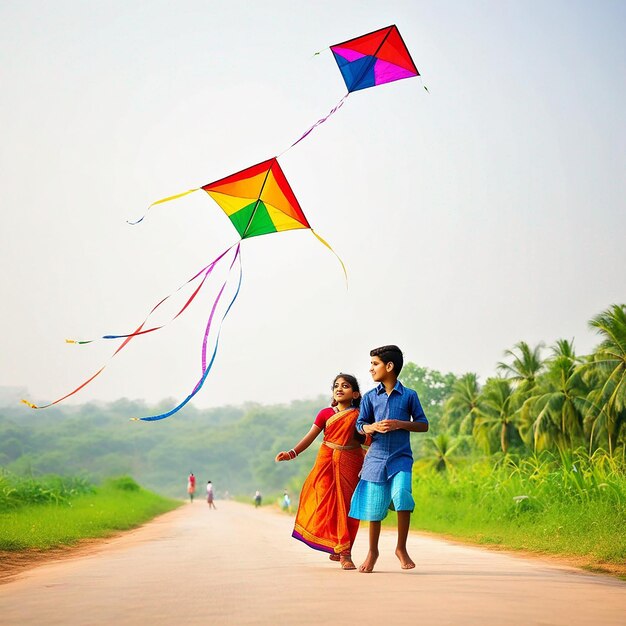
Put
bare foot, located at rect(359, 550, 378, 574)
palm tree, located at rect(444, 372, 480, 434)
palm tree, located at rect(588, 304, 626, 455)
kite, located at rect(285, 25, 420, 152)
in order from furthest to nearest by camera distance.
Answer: palm tree, located at rect(444, 372, 480, 434), palm tree, located at rect(588, 304, 626, 455), kite, located at rect(285, 25, 420, 152), bare foot, located at rect(359, 550, 378, 574)

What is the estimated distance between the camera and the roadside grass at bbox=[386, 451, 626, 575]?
31.4 feet

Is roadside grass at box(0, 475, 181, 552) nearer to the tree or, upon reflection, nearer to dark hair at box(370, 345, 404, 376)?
dark hair at box(370, 345, 404, 376)

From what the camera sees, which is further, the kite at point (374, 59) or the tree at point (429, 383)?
the tree at point (429, 383)

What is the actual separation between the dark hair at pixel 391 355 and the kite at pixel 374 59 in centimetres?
349

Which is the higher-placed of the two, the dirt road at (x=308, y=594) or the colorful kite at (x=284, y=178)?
the colorful kite at (x=284, y=178)

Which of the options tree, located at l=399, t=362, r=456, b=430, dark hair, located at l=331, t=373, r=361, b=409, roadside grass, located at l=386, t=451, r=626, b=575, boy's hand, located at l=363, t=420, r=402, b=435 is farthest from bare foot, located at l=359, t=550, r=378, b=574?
tree, located at l=399, t=362, r=456, b=430

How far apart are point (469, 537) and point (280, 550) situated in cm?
516

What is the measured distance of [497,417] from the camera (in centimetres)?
4284

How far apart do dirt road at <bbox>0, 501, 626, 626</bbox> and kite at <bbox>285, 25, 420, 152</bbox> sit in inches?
209

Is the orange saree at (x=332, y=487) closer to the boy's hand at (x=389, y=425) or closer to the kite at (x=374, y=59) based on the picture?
the boy's hand at (x=389, y=425)

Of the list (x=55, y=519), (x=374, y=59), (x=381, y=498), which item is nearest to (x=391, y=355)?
(x=381, y=498)

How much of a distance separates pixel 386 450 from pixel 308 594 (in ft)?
6.23

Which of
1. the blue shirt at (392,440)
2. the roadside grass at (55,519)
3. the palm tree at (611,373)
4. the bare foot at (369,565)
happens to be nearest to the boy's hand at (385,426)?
the blue shirt at (392,440)

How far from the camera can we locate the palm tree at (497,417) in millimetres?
41500
